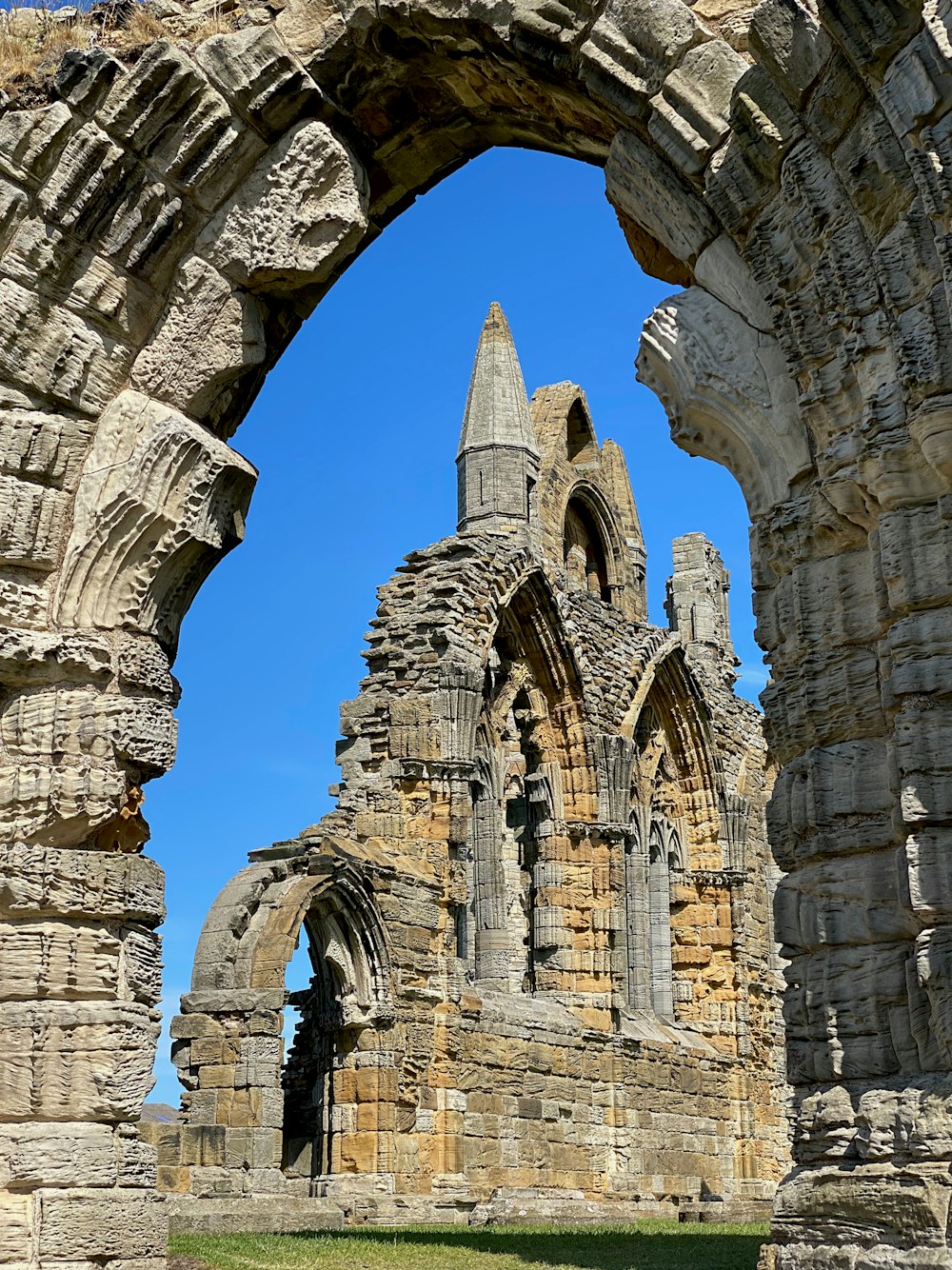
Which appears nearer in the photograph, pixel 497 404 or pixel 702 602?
pixel 497 404

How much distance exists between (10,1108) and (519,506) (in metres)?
15.1

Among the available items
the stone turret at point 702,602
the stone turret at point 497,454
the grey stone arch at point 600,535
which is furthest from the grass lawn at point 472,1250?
the grey stone arch at point 600,535

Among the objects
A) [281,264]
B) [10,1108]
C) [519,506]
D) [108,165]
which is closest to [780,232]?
[281,264]

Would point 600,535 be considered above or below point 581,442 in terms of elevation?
below

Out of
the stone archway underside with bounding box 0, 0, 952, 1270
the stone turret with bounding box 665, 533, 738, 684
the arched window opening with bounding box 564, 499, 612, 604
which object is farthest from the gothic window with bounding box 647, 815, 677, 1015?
the stone archway underside with bounding box 0, 0, 952, 1270

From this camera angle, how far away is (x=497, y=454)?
66.8ft

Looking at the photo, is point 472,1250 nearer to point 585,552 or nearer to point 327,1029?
→ point 327,1029

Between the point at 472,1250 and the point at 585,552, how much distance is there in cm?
1570

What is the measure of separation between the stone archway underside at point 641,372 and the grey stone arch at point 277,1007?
6444mm

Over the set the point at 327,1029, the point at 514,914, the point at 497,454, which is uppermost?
the point at 497,454

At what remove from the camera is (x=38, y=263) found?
6020 mm

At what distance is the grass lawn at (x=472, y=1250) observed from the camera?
8297mm

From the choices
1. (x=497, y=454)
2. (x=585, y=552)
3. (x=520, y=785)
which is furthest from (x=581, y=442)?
(x=520, y=785)

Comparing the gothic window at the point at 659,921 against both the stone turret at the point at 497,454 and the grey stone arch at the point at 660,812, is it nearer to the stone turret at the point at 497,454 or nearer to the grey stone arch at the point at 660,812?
the grey stone arch at the point at 660,812
